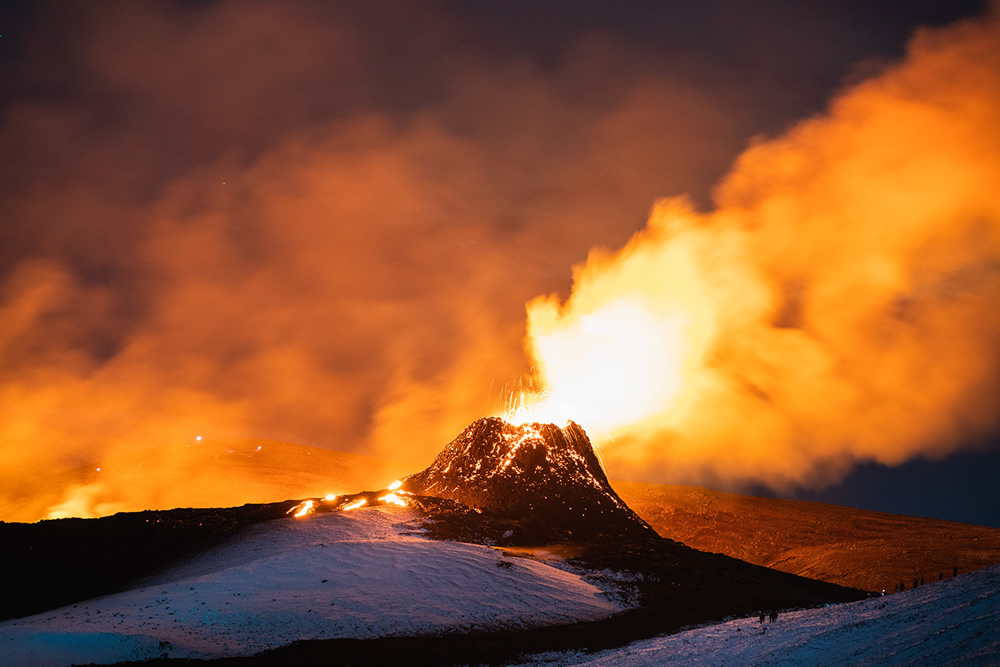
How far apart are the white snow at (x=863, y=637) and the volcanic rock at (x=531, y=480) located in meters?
29.7

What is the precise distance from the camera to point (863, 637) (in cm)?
2048

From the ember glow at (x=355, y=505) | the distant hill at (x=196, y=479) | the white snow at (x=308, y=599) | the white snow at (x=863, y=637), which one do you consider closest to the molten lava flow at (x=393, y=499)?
the ember glow at (x=355, y=505)

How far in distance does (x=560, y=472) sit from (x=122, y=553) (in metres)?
40.2

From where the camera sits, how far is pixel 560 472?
67.8 metres

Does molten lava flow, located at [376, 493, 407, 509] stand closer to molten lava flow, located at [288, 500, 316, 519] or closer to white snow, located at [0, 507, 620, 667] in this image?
white snow, located at [0, 507, 620, 667]

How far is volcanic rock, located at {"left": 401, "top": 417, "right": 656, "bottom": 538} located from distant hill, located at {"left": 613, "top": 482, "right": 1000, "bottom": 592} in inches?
817

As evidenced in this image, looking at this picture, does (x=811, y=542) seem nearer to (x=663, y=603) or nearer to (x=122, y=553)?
(x=663, y=603)

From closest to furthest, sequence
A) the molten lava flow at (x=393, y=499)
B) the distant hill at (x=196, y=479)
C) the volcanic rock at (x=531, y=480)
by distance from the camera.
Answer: the molten lava flow at (x=393, y=499)
the volcanic rock at (x=531, y=480)
the distant hill at (x=196, y=479)

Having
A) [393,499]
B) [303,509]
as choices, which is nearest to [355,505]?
[393,499]

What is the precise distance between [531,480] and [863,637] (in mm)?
45743

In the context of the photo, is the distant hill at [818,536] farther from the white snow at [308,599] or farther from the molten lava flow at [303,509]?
the molten lava flow at [303,509]

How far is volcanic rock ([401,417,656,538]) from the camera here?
61.0 metres

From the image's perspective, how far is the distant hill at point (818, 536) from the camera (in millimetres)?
62625

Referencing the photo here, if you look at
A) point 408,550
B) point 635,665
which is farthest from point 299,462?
point 635,665
